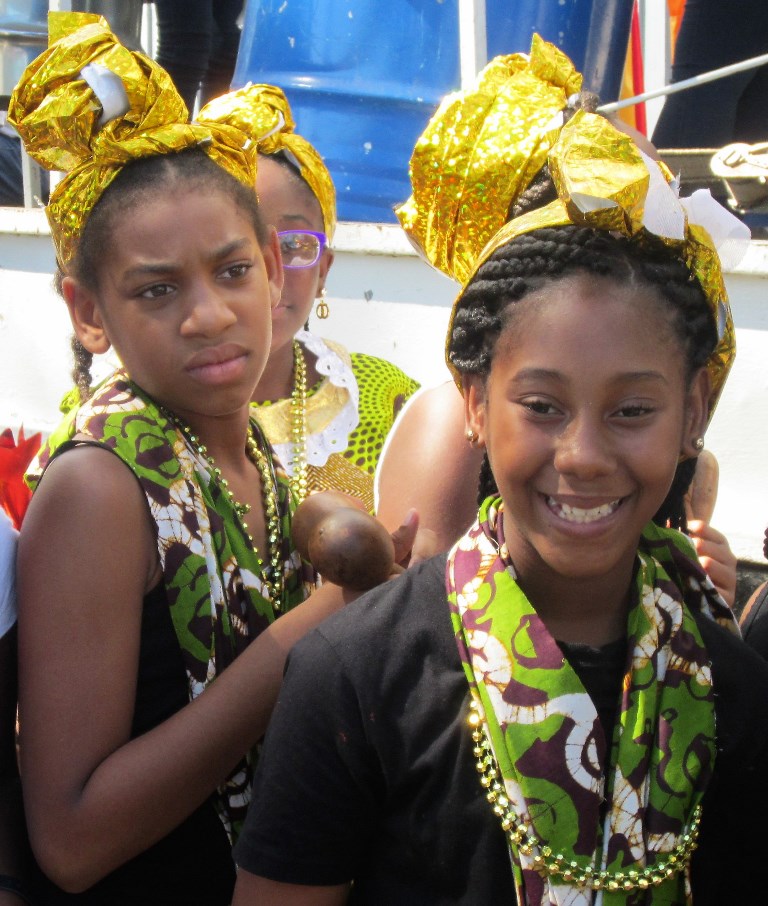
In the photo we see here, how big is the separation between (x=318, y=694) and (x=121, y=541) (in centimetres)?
39

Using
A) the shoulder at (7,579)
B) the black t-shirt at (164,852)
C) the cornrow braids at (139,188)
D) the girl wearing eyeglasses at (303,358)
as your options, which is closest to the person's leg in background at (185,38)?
the girl wearing eyeglasses at (303,358)

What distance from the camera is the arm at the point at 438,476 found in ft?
6.73

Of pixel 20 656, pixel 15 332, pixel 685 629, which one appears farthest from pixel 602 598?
pixel 15 332

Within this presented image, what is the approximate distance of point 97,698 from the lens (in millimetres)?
1523

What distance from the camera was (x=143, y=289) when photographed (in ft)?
5.74

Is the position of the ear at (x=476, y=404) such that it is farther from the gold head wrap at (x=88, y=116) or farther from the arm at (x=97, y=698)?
the gold head wrap at (x=88, y=116)

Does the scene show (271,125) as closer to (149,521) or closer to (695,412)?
(149,521)

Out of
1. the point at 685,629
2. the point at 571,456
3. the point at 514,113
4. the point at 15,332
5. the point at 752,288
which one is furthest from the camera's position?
the point at 15,332

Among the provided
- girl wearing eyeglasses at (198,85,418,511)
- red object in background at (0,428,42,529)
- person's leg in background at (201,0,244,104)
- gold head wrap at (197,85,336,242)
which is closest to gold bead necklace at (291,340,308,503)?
girl wearing eyeglasses at (198,85,418,511)

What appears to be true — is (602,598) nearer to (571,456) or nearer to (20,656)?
(571,456)

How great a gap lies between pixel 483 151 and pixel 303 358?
4.62ft

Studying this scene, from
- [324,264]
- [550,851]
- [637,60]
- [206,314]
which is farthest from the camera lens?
[637,60]

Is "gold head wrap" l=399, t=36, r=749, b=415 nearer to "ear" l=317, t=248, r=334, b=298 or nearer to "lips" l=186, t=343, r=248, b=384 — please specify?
"lips" l=186, t=343, r=248, b=384

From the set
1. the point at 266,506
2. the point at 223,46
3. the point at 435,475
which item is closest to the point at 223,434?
the point at 266,506
